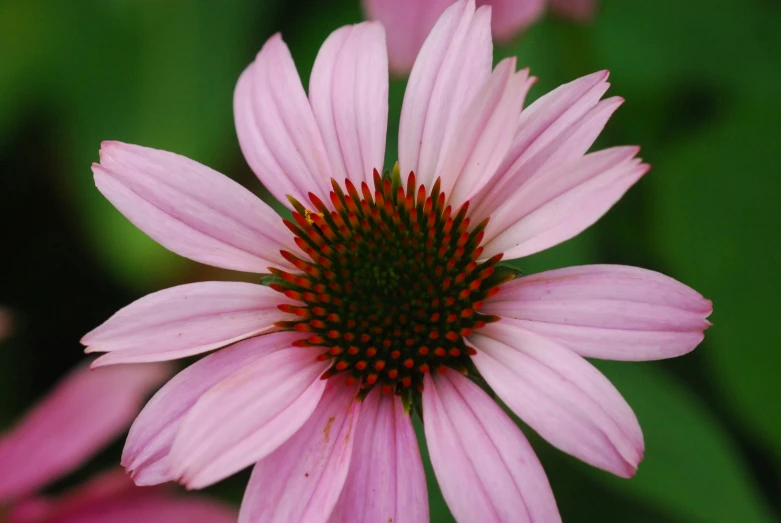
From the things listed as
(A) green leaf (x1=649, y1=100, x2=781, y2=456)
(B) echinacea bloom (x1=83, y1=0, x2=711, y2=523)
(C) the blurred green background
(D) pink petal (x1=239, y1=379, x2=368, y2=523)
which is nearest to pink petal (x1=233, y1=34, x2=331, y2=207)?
(B) echinacea bloom (x1=83, y1=0, x2=711, y2=523)

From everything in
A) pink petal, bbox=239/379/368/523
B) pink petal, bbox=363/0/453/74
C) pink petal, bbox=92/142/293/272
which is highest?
pink petal, bbox=363/0/453/74

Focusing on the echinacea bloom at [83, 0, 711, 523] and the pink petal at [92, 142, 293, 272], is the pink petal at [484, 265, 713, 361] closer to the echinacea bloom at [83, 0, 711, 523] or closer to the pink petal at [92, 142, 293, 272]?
the echinacea bloom at [83, 0, 711, 523]

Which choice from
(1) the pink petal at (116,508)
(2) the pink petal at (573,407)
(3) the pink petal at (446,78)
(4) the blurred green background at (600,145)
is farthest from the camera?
(4) the blurred green background at (600,145)

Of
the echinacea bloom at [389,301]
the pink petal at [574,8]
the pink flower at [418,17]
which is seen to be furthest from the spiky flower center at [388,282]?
the pink petal at [574,8]

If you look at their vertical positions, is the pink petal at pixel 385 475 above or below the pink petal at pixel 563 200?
below

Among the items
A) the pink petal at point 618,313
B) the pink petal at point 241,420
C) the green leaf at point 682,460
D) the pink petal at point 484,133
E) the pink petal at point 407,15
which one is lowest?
the green leaf at point 682,460

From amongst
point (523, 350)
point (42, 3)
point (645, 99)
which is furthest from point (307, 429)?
point (42, 3)

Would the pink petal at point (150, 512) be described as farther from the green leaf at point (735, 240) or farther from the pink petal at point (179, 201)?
the green leaf at point (735, 240)

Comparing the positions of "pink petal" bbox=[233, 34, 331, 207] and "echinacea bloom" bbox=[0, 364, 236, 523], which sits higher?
"pink petal" bbox=[233, 34, 331, 207]

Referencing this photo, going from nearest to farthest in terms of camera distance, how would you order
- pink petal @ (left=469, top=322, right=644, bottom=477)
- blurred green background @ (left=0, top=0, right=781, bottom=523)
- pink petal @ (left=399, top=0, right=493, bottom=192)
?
pink petal @ (left=469, top=322, right=644, bottom=477) < pink petal @ (left=399, top=0, right=493, bottom=192) < blurred green background @ (left=0, top=0, right=781, bottom=523)
